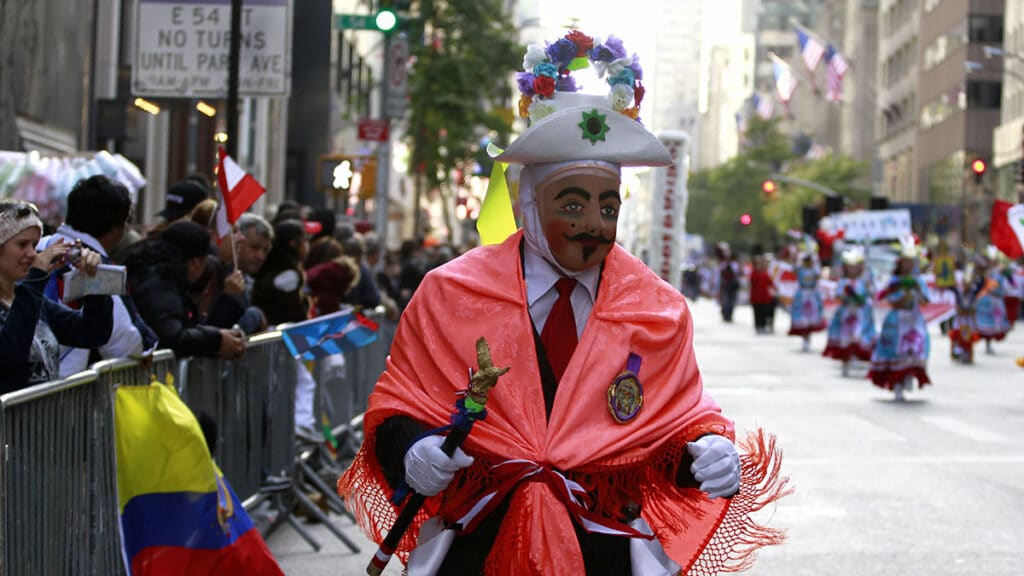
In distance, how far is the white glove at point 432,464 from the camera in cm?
380

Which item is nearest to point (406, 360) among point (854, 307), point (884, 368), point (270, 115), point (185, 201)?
point (185, 201)

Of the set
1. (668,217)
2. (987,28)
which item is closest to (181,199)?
(668,217)

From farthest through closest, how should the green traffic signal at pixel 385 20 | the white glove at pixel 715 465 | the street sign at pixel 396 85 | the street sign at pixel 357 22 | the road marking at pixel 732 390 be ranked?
the street sign at pixel 396 85, the road marking at pixel 732 390, the street sign at pixel 357 22, the green traffic signal at pixel 385 20, the white glove at pixel 715 465

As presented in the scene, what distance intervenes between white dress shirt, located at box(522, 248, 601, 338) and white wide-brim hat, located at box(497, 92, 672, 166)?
282mm

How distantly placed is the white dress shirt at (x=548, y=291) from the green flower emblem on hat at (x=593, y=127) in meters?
0.34

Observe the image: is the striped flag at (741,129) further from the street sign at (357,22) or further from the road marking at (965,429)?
the road marking at (965,429)

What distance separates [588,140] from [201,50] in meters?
8.24

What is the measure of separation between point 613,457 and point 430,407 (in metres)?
0.47

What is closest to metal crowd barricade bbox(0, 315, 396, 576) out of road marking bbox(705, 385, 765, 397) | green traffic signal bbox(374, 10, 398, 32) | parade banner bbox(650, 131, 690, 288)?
green traffic signal bbox(374, 10, 398, 32)

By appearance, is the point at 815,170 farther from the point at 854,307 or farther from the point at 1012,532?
the point at 1012,532

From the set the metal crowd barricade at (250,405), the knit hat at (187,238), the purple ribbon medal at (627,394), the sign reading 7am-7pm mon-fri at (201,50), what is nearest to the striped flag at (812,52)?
the sign reading 7am-7pm mon-fri at (201,50)

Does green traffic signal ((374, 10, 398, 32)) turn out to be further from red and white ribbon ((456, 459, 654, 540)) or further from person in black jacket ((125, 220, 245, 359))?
red and white ribbon ((456, 459, 654, 540))

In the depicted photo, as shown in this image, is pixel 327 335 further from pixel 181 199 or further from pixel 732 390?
pixel 732 390

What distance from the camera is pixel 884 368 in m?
18.4
